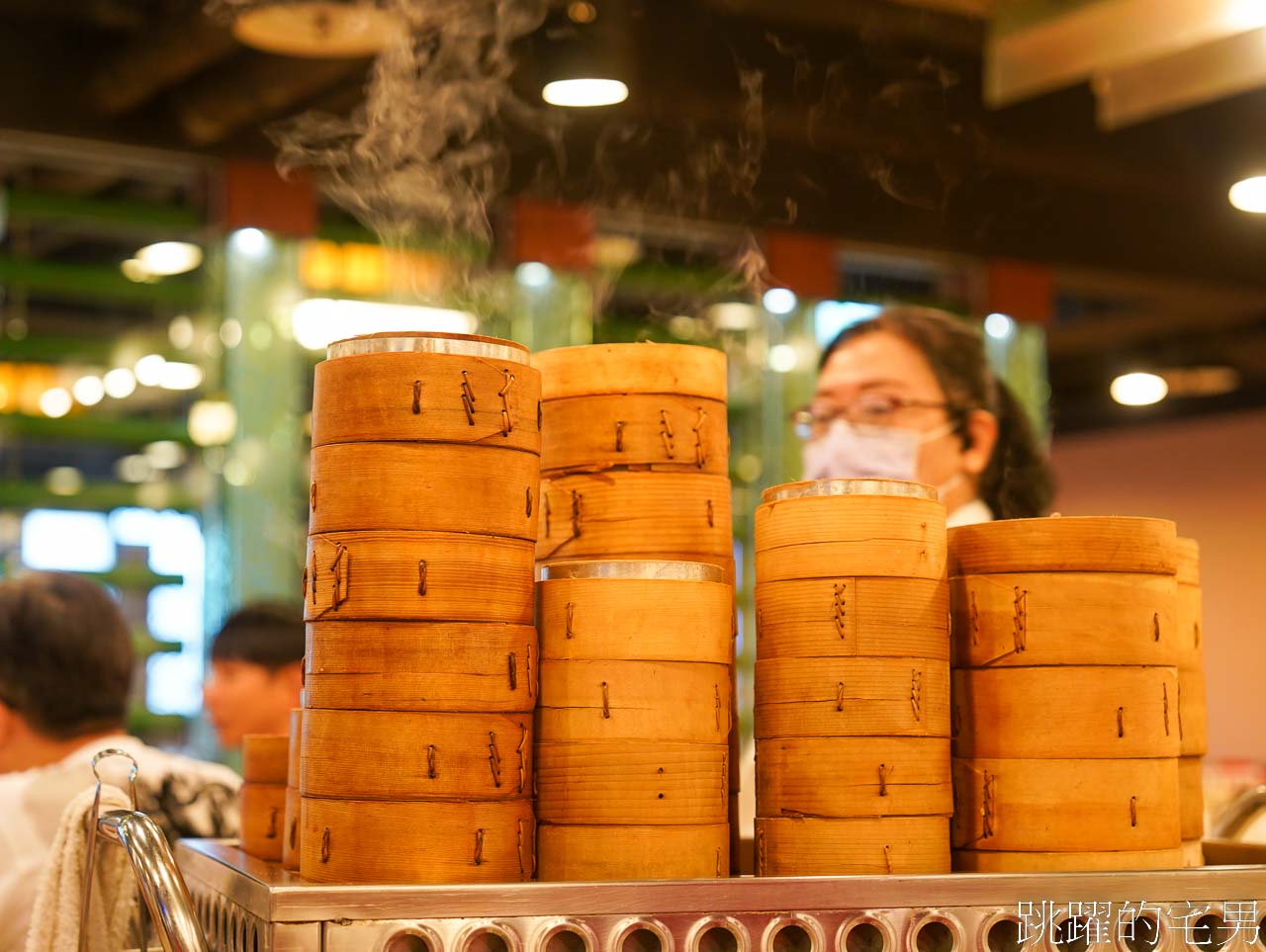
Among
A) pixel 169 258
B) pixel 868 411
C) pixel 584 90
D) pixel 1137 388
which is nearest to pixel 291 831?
pixel 868 411

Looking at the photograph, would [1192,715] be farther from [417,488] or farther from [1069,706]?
[417,488]

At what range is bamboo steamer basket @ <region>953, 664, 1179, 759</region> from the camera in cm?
193

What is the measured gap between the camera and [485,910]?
1.68 m

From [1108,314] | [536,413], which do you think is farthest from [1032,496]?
[1108,314]

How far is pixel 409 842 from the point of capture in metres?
1.74

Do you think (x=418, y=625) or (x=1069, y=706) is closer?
(x=418, y=625)

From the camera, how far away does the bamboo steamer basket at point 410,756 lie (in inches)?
69.2

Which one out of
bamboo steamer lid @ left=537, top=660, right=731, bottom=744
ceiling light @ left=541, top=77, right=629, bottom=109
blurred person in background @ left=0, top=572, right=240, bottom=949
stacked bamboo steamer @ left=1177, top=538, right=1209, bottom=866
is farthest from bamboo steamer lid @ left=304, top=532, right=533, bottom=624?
ceiling light @ left=541, top=77, right=629, bottom=109

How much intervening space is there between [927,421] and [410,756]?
226 centimetres

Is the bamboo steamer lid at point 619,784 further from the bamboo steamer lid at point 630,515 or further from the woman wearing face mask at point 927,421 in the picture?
the woman wearing face mask at point 927,421

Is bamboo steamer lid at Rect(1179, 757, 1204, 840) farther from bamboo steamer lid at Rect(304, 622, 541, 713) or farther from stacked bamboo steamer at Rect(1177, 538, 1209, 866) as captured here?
bamboo steamer lid at Rect(304, 622, 541, 713)

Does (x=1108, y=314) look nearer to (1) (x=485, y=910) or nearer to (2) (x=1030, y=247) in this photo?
(2) (x=1030, y=247)

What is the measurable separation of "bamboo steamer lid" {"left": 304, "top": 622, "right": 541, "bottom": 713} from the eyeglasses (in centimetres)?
210

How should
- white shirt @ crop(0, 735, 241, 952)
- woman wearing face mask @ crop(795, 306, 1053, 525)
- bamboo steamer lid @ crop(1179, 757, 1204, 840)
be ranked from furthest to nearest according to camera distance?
woman wearing face mask @ crop(795, 306, 1053, 525), white shirt @ crop(0, 735, 241, 952), bamboo steamer lid @ crop(1179, 757, 1204, 840)
